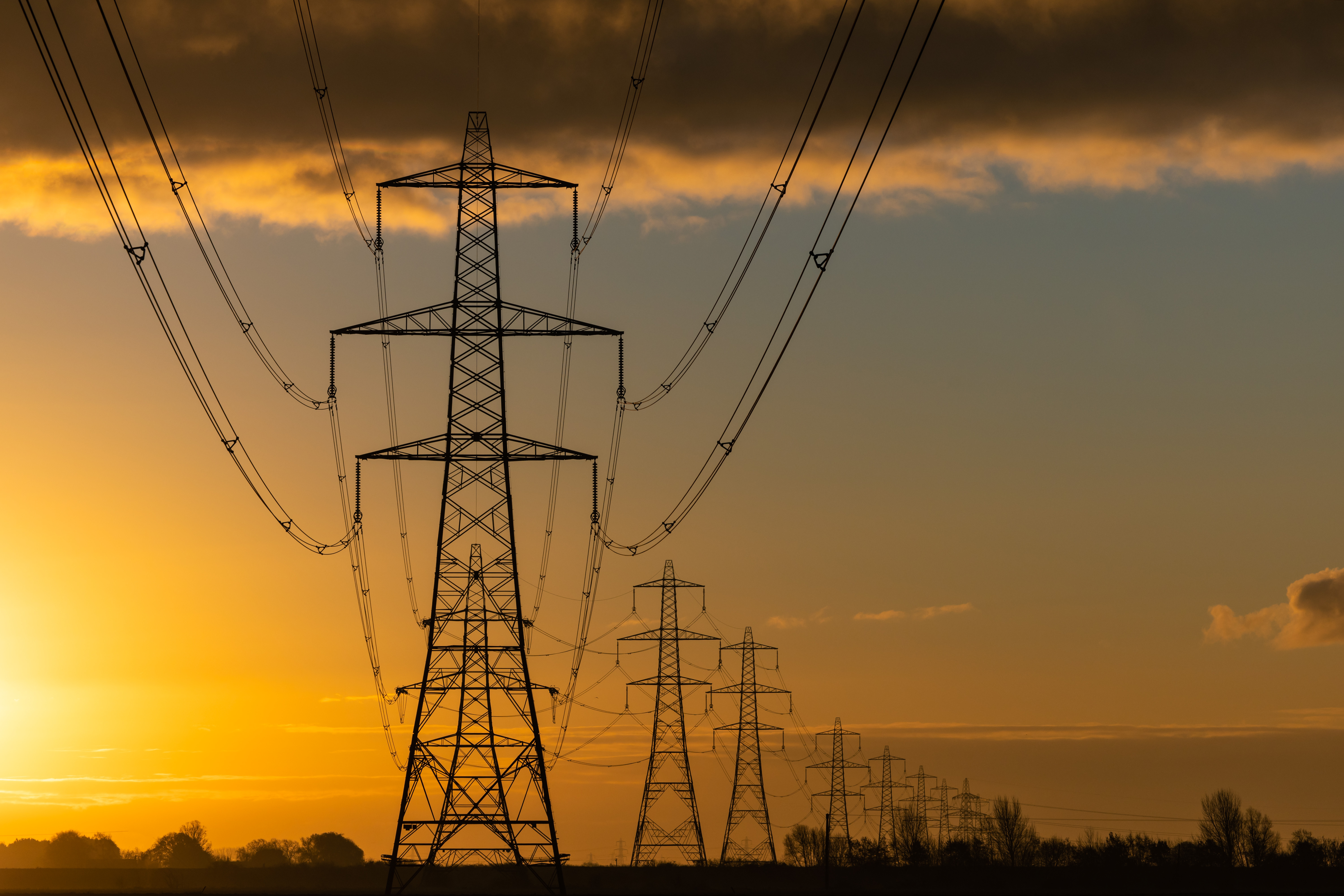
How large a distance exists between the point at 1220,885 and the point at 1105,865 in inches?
1357

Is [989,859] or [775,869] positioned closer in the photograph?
[775,869]

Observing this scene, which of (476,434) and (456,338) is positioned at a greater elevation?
(456,338)

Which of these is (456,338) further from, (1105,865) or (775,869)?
(1105,865)

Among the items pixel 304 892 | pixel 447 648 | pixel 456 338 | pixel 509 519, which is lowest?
pixel 304 892

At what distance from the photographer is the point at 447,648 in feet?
152

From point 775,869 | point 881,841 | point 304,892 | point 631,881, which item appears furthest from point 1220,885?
point 304,892

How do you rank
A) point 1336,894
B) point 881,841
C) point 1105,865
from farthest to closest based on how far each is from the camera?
point 881,841
point 1105,865
point 1336,894

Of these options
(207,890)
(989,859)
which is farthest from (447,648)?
(989,859)

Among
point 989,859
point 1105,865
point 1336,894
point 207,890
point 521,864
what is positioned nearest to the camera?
point 521,864

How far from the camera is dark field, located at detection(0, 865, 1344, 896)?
81.9m

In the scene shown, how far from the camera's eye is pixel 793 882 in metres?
91.9

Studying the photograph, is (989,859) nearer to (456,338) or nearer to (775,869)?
(775,869)

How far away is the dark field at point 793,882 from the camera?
269 feet

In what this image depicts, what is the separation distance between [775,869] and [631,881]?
745 inches
